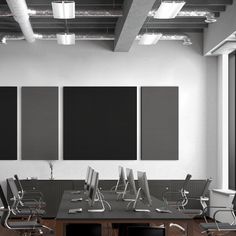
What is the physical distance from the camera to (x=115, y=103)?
1209 cm

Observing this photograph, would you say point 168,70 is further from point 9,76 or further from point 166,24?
point 9,76

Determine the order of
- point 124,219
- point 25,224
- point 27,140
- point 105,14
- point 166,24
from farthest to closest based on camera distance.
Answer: point 27,140 → point 166,24 → point 105,14 → point 25,224 → point 124,219

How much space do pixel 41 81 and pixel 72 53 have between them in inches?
31.5

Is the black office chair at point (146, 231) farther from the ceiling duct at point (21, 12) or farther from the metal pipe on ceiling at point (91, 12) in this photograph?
the metal pipe on ceiling at point (91, 12)

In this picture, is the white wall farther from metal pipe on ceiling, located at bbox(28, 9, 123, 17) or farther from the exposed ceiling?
metal pipe on ceiling, located at bbox(28, 9, 123, 17)

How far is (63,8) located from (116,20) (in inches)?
96.8

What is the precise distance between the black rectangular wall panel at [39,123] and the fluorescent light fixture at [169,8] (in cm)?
408

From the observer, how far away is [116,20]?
1059 centimetres

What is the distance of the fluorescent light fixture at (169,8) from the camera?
7.87m

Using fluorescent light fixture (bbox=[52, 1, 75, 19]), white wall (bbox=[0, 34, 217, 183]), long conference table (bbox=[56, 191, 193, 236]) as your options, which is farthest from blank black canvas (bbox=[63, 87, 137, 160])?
long conference table (bbox=[56, 191, 193, 236])

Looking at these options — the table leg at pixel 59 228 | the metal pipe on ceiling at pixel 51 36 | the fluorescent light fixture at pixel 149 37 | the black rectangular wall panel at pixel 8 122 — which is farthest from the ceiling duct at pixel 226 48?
the table leg at pixel 59 228

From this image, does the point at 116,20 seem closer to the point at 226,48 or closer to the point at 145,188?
the point at 226,48

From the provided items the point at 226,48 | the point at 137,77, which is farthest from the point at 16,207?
the point at 226,48

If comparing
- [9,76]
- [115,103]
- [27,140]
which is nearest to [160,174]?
[115,103]
